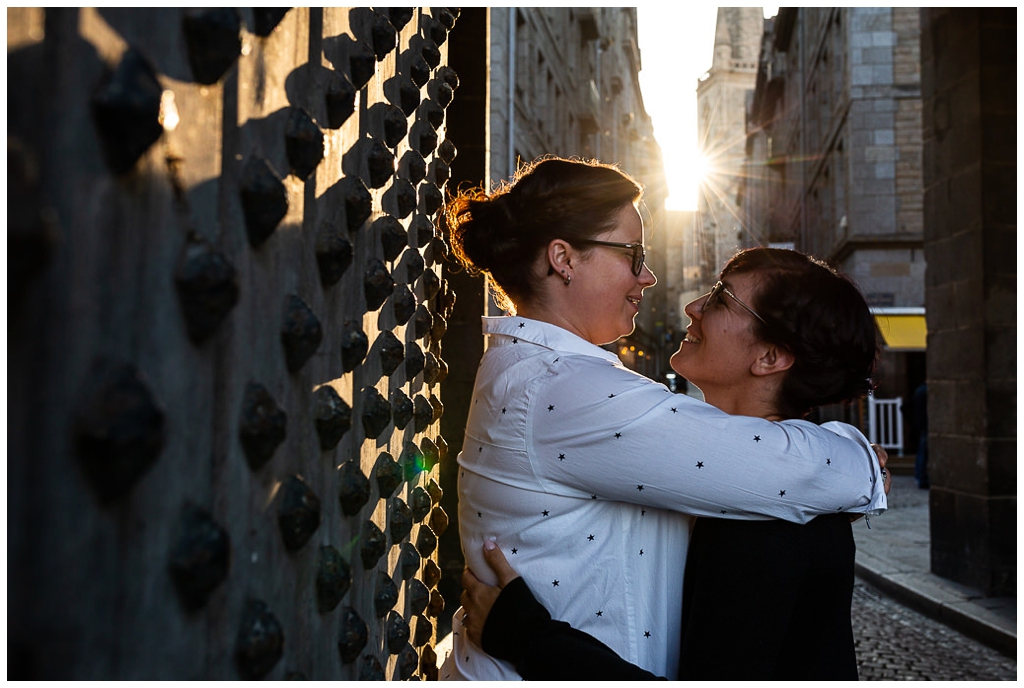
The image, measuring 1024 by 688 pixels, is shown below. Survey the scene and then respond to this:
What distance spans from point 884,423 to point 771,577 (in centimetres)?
1969

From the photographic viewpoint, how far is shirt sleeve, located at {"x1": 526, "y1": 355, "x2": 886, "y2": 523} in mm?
1534

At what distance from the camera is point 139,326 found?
69 centimetres

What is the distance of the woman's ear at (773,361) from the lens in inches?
82.5

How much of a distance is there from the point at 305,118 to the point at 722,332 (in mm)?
1436

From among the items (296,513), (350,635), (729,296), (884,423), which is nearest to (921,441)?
(884,423)

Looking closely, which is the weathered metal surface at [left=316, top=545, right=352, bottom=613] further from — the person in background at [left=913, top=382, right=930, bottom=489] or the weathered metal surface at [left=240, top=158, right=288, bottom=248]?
the person in background at [left=913, top=382, right=930, bottom=489]

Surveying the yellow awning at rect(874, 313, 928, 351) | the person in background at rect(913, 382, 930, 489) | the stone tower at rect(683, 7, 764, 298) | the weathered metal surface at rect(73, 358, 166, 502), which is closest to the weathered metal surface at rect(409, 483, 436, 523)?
the weathered metal surface at rect(73, 358, 166, 502)

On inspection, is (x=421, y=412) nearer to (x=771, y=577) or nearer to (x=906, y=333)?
(x=771, y=577)

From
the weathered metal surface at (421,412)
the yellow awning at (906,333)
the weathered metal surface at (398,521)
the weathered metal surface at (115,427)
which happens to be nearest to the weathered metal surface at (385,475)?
the weathered metal surface at (398,521)

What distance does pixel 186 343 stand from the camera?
2.50ft

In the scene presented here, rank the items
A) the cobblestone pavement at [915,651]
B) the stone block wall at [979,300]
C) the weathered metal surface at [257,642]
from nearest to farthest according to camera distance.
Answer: the weathered metal surface at [257,642], the cobblestone pavement at [915,651], the stone block wall at [979,300]

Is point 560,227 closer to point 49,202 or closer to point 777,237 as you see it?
point 49,202

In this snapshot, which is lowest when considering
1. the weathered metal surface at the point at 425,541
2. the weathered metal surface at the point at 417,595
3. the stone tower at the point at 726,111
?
the weathered metal surface at the point at 417,595

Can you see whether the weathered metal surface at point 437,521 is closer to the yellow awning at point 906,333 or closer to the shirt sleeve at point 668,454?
the shirt sleeve at point 668,454
